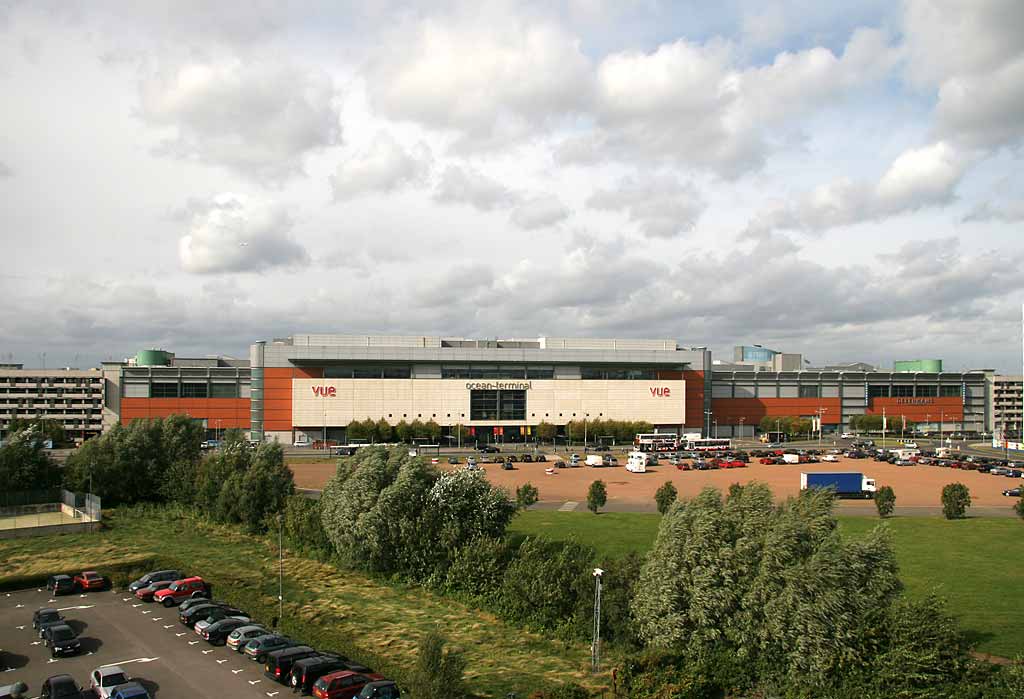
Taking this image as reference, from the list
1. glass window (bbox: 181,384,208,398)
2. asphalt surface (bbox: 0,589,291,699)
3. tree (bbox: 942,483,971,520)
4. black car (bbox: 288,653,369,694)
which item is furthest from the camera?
glass window (bbox: 181,384,208,398)

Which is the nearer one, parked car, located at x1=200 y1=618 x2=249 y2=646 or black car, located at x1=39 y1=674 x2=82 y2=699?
black car, located at x1=39 y1=674 x2=82 y2=699

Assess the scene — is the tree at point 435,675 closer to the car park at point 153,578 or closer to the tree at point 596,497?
the car park at point 153,578

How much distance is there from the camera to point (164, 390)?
394 feet

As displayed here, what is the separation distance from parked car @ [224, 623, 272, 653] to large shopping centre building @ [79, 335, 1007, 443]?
8497cm

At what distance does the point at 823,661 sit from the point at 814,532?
4148 millimetres

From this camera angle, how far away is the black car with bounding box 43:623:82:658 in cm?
2733

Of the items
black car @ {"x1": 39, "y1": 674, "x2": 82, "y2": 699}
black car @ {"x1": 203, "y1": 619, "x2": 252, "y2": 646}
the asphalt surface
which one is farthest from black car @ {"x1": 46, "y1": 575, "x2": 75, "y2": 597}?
black car @ {"x1": 39, "y1": 674, "x2": 82, "y2": 699}

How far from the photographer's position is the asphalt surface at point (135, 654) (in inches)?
976

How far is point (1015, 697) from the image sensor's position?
781 inches

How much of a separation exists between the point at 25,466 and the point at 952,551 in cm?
6547

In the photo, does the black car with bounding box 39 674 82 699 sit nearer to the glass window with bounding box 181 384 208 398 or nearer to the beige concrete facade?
the beige concrete facade

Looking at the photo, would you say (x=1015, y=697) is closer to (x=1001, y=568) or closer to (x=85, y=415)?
(x=1001, y=568)

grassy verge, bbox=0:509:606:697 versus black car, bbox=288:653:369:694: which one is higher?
black car, bbox=288:653:369:694

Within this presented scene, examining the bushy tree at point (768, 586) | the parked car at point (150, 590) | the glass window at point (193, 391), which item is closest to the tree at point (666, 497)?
the bushy tree at point (768, 586)
